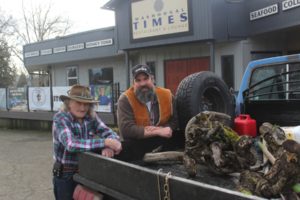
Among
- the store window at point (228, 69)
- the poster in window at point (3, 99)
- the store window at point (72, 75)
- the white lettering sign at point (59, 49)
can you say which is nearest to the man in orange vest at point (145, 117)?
the store window at point (228, 69)

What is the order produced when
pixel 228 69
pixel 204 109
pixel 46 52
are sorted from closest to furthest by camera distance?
pixel 204 109 → pixel 228 69 → pixel 46 52

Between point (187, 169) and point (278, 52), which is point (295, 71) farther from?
point (278, 52)

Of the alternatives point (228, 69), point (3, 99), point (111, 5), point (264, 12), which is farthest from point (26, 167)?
point (3, 99)

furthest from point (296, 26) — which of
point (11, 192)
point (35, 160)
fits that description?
point (11, 192)

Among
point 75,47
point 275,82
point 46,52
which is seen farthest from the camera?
point 46,52

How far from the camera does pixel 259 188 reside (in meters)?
2.18

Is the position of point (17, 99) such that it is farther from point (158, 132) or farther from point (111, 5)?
point (158, 132)

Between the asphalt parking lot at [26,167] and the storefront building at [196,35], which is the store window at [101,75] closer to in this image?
the storefront building at [196,35]

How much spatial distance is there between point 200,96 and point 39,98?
12.5 meters

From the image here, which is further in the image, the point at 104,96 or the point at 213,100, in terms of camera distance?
the point at 104,96

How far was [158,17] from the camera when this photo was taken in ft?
47.7

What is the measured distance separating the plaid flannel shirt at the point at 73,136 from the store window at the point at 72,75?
1807 centimetres

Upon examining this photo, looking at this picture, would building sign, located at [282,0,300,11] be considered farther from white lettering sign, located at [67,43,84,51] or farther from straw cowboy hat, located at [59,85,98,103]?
white lettering sign, located at [67,43,84,51]

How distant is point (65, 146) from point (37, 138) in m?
10.5
